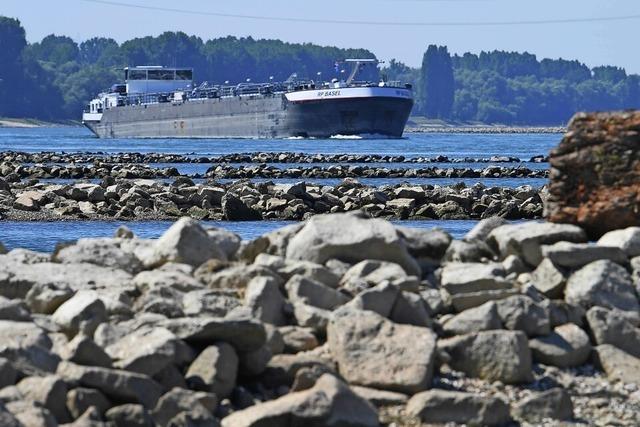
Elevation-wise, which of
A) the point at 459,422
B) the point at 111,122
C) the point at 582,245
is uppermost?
the point at 582,245

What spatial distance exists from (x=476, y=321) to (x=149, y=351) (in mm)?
2225

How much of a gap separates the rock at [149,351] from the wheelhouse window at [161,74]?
13198 centimetres

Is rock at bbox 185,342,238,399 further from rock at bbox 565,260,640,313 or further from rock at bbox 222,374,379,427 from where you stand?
rock at bbox 565,260,640,313

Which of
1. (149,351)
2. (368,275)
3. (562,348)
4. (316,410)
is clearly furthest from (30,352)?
(562,348)

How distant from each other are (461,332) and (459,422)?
3.86 ft

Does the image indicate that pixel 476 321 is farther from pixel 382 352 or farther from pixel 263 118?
pixel 263 118

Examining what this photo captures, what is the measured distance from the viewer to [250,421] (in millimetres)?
8000

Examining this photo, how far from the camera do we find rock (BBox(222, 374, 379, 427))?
26.0 feet

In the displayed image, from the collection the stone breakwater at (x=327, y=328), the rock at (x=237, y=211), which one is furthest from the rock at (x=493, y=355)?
the rock at (x=237, y=211)

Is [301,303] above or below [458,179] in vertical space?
above

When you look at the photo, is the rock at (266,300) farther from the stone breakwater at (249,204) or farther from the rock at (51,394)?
the stone breakwater at (249,204)

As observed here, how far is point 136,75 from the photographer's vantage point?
454 feet

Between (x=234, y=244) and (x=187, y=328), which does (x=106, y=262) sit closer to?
(x=234, y=244)

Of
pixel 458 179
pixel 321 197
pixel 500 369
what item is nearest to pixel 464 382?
pixel 500 369
